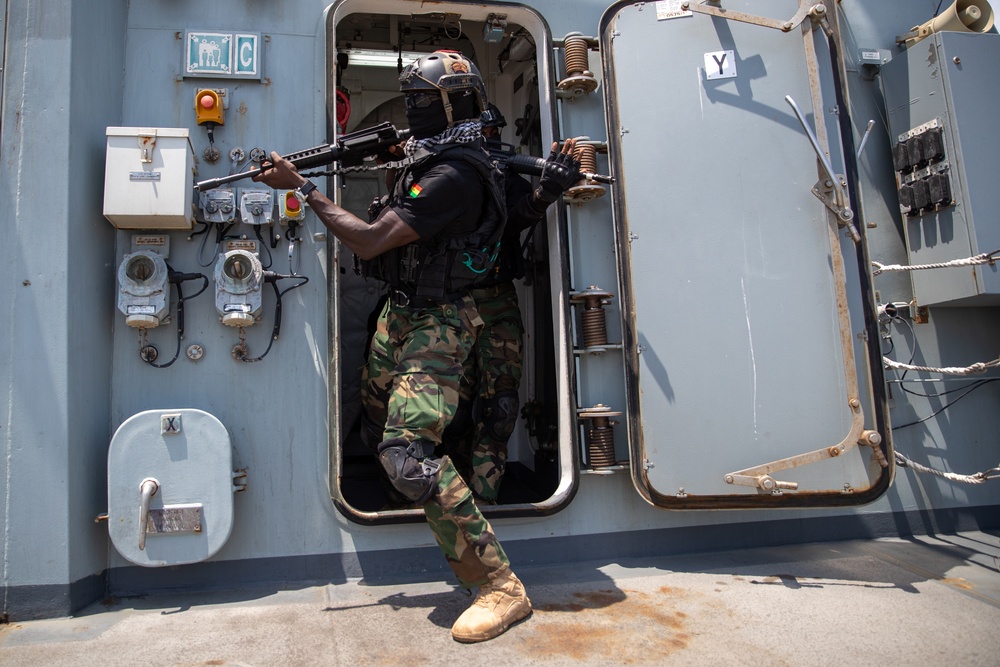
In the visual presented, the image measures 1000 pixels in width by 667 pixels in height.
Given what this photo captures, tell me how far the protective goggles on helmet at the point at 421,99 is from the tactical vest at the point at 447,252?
27 centimetres

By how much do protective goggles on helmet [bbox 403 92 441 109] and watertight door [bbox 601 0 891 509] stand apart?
33.5 inches

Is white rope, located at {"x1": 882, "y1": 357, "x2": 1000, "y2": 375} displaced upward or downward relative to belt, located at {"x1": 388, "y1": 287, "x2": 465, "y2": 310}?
downward

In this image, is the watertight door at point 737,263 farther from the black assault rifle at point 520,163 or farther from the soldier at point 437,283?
the soldier at point 437,283

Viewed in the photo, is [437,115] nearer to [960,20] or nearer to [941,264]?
[941,264]

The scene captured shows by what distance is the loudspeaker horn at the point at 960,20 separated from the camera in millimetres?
3631

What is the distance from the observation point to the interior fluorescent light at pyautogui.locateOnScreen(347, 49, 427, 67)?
475 cm

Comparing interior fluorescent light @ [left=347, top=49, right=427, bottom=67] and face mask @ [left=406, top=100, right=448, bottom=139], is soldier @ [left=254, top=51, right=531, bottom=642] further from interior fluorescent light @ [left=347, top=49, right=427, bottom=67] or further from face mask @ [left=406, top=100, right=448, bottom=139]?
interior fluorescent light @ [left=347, top=49, right=427, bottom=67]

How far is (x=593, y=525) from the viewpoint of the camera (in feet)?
10.7

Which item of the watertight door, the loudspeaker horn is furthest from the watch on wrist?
the loudspeaker horn

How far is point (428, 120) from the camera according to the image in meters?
3.04

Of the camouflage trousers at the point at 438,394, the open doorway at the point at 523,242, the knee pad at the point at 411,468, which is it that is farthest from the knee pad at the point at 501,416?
the knee pad at the point at 411,468

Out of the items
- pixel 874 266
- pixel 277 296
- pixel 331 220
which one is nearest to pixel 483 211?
pixel 331 220

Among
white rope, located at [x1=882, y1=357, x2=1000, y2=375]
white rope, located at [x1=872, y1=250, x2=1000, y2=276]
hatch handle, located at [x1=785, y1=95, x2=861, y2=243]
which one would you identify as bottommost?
white rope, located at [x1=882, y1=357, x2=1000, y2=375]

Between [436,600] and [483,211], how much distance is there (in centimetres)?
161
